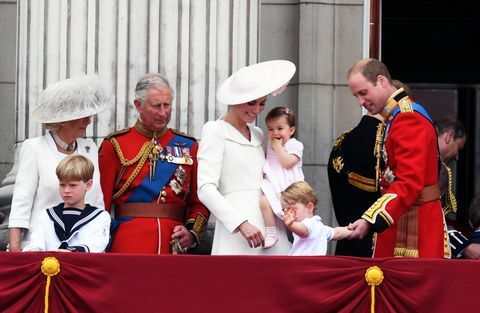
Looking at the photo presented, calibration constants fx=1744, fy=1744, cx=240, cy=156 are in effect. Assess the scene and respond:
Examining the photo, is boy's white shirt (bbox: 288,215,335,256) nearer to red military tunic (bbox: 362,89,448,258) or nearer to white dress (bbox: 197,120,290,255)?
white dress (bbox: 197,120,290,255)

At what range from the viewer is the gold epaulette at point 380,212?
8.84m

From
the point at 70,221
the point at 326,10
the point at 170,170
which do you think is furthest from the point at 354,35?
the point at 70,221

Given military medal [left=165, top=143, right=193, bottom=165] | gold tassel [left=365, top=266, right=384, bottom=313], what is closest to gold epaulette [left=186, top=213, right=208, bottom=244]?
military medal [left=165, top=143, right=193, bottom=165]

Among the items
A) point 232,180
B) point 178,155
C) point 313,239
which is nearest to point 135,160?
point 178,155

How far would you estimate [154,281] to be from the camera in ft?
28.0

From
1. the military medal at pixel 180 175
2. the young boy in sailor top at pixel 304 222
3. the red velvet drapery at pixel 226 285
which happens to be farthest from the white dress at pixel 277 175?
the red velvet drapery at pixel 226 285

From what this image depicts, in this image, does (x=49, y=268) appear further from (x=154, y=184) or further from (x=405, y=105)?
(x=405, y=105)

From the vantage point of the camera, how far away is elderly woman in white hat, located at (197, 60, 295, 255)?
30.5ft

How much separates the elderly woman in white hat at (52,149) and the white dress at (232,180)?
0.60m

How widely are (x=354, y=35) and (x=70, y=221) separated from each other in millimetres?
3143

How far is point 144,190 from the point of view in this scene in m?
9.52

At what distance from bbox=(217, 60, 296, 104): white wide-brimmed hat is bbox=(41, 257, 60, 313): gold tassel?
57.3 inches

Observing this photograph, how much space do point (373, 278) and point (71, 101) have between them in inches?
79.0

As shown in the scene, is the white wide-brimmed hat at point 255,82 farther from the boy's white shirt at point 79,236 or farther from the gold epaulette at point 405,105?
the boy's white shirt at point 79,236
